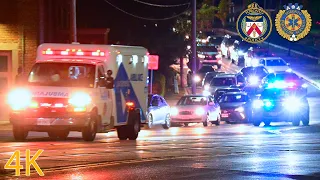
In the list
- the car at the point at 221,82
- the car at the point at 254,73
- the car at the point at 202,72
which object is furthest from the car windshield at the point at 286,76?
the car at the point at 202,72

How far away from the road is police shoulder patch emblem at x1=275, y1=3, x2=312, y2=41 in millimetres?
25732

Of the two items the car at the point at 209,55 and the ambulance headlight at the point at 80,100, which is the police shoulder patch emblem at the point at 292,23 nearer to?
the car at the point at 209,55

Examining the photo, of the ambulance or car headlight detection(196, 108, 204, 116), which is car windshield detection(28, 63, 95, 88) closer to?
the ambulance

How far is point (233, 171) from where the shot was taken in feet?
53.8

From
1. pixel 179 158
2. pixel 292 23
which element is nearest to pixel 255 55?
pixel 292 23

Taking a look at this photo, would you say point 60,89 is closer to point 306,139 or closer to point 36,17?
point 306,139

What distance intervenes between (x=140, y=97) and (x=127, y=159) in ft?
29.4

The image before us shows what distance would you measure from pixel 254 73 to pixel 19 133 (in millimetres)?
38359

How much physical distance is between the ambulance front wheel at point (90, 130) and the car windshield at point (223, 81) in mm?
31429

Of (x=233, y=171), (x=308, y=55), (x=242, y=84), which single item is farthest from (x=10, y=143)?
(x=308, y=55)

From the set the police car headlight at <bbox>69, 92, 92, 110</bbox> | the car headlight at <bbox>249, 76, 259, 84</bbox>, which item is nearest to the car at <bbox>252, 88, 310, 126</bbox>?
the police car headlight at <bbox>69, 92, 92, 110</bbox>

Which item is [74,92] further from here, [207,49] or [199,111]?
[207,49]

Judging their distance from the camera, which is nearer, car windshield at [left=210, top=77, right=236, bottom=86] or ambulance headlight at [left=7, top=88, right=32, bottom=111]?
ambulance headlight at [left=7, top=88, right=32, bottom=111]

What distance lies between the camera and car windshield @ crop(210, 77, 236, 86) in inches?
2190
